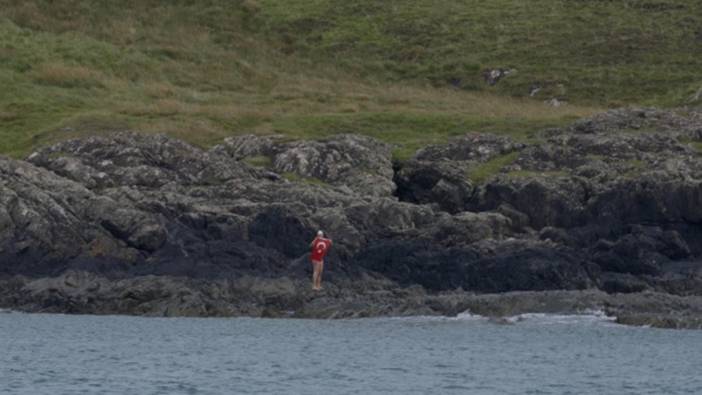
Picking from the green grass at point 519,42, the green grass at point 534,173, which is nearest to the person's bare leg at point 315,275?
the green grass at point 534,173

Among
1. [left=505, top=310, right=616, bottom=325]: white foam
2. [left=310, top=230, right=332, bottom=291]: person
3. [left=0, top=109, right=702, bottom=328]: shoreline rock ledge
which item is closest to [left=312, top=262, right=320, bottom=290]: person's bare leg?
[left=310, top=230, right=332, bottom=291]: person

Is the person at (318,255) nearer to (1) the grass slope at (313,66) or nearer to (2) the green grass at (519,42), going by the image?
(1) the grass slope at (313,66)

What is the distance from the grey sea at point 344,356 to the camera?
38.9 m

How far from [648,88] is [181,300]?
36546mm

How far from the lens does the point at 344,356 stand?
44.2 metres

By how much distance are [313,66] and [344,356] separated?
1821 inches

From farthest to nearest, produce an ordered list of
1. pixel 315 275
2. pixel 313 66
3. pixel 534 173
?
pixel 313 66 → pixel 534 173 → pixel 315 275

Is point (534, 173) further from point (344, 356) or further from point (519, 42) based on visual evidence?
point (519, 42)

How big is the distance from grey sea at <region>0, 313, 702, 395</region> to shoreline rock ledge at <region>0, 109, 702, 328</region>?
1.04 m

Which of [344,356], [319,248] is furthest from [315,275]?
[344,356]

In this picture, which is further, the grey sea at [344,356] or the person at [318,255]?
the person at [318,255]

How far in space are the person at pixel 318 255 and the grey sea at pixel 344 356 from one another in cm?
182

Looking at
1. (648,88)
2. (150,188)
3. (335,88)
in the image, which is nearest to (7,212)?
(150,188)

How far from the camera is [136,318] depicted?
51750 mm
